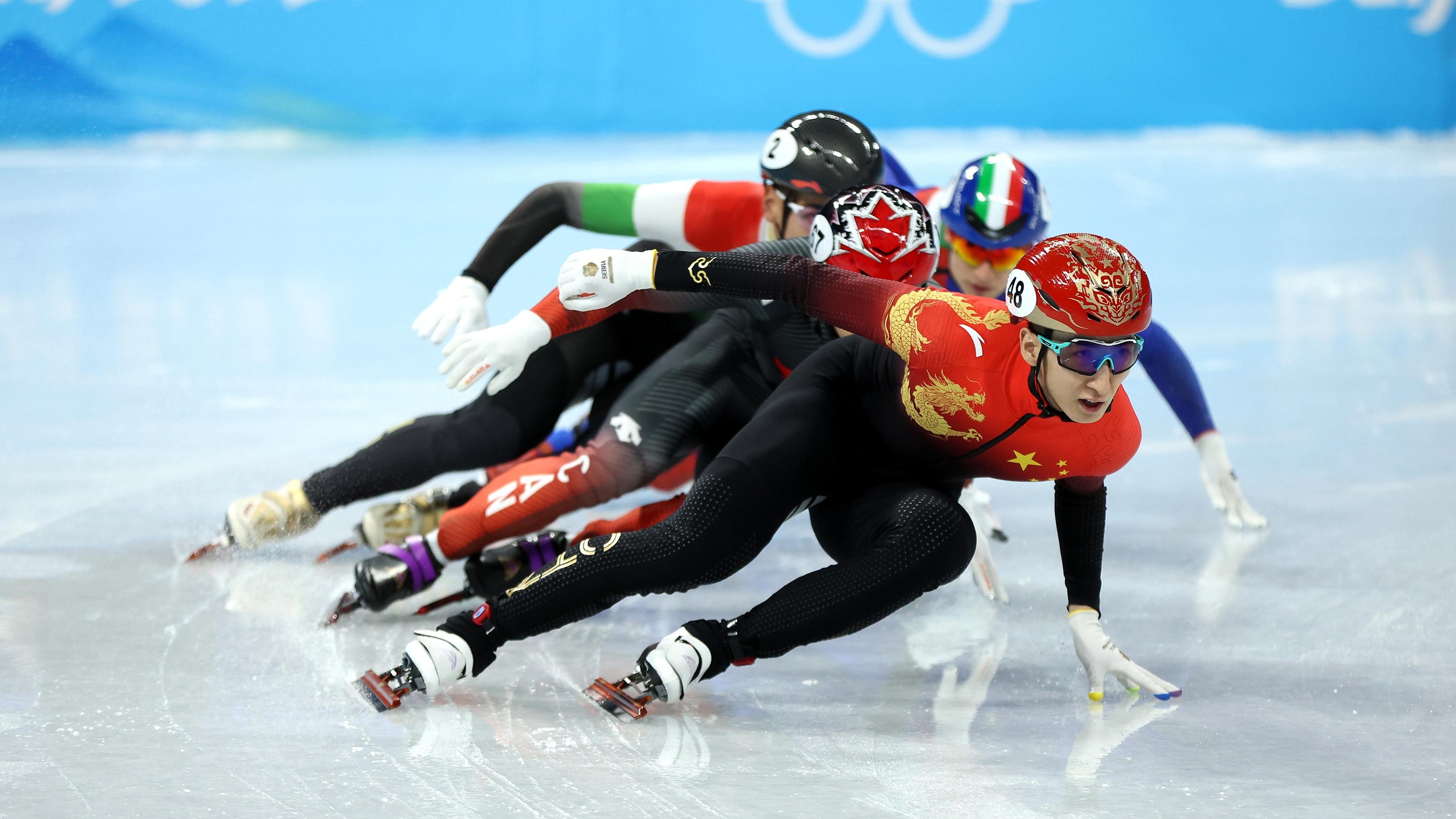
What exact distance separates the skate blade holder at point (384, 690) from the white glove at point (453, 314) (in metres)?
0.89

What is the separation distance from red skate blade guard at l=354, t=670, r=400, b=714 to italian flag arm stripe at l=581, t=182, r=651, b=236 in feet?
4.98

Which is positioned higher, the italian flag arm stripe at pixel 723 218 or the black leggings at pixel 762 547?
the italian flag arm stripe at pixel 723 218

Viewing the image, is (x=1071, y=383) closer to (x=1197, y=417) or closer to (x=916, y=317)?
(x=916, y=317)

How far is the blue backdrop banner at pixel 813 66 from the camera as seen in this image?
34.6 ft

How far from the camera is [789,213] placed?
374cm

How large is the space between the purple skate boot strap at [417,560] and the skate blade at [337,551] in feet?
1.40

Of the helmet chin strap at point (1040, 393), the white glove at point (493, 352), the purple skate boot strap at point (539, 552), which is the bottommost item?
the purple skate boot strap at point (539, 552)

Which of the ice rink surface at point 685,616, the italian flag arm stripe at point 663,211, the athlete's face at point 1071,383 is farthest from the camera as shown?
the italian flag arm stripe at point 663,211

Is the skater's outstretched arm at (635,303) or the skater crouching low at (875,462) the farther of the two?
the skater's outstretched arm at (635,303)

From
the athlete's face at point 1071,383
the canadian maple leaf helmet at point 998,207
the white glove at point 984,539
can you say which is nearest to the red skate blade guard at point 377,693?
the white glove at point 984,539

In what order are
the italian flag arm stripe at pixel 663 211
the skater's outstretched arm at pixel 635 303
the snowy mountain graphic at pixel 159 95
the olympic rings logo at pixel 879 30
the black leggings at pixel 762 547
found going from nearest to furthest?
the black leggings at pixel 762 547 → the skater's outstretched arm at pixel 635 303 → the italian flag arm stripe at pixel 663 211 → the snowy mountain graphic at pixel 159 95 → the olympic rings logo at pixel 879 30

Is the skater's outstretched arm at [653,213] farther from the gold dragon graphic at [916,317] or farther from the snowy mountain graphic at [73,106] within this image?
the snowy mountain graphic at [73,106]

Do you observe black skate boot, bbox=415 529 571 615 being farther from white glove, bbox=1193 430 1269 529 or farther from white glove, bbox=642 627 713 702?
white glove, bbox=1193 430 1269 529

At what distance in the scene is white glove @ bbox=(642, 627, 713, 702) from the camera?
111 inches
